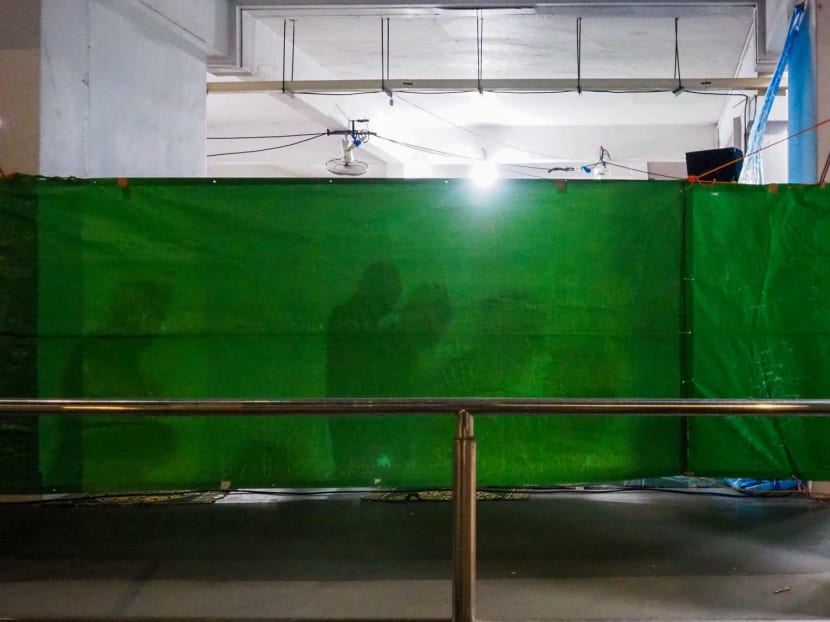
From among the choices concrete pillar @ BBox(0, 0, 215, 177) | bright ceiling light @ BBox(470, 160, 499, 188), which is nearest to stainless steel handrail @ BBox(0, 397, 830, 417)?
concrete pillar @ BBox(0, 0, 215, 177)

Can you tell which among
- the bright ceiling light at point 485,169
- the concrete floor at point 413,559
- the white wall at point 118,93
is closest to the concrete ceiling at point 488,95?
the bright ceiling light at point 485,169

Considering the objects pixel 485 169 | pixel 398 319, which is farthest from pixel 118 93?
pixel 485 169

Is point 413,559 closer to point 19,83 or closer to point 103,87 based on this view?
point 19,83

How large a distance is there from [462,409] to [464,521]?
391 mm

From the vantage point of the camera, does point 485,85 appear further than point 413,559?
Yes

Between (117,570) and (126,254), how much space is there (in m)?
1.70

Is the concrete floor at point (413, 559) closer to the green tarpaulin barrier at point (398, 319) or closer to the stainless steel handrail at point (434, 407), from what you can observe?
the green tarpaulin barrier at point (398, 319)

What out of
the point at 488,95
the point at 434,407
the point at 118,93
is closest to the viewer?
the point at 434,407

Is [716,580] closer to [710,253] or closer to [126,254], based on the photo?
[710,253]

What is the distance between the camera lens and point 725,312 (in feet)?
11.6

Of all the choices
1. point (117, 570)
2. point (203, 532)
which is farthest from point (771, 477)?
point (117, 570)

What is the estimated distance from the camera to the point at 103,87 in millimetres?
4816

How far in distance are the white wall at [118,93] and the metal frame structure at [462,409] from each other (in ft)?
9.72

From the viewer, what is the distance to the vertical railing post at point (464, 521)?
2.05 meters
